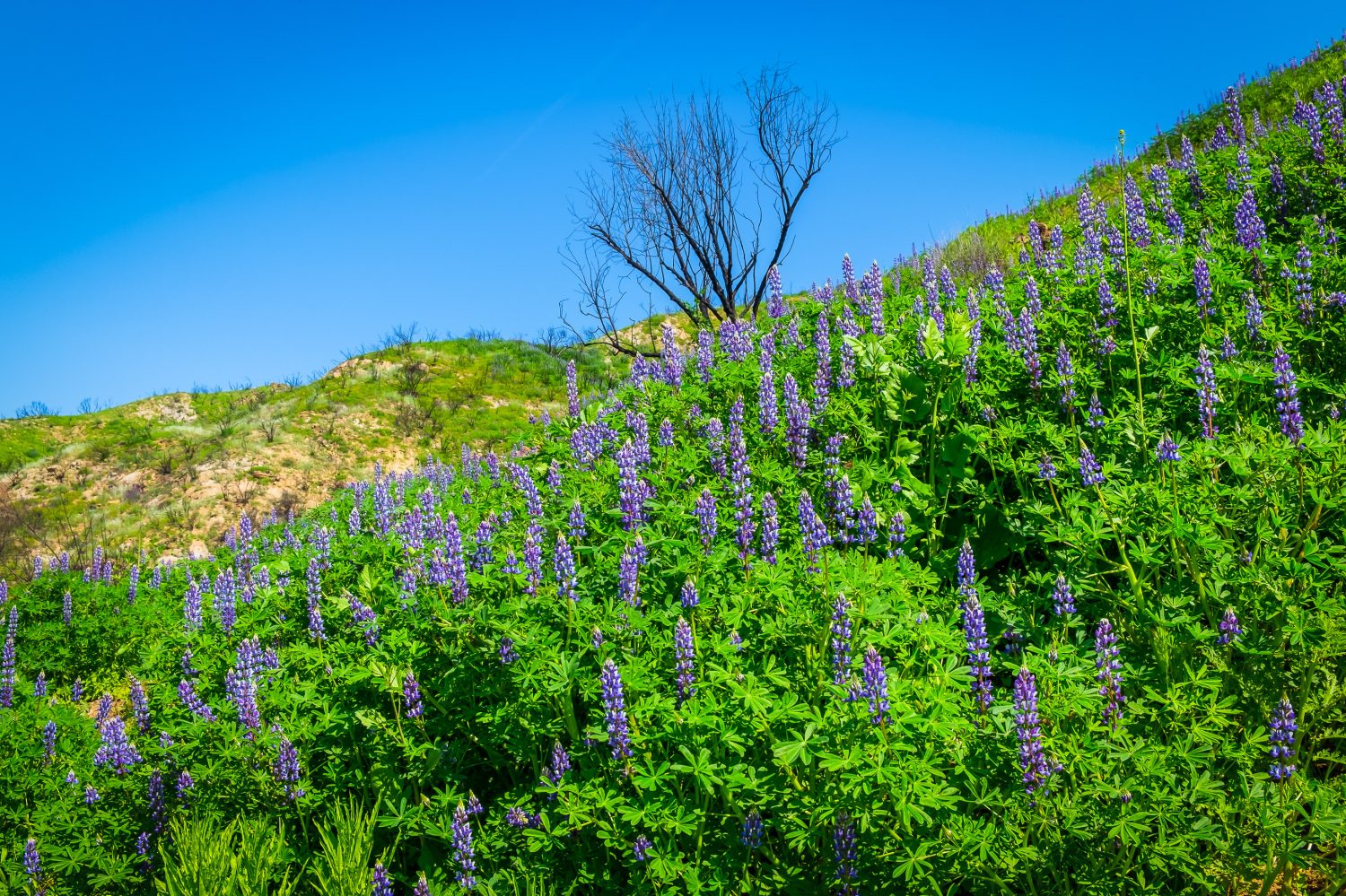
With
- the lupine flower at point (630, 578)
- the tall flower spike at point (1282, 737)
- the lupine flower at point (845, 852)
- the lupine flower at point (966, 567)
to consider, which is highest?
the lupine flower at point (630, 578)

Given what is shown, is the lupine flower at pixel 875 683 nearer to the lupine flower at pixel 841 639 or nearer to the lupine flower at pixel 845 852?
the lupine flower at pixel 841 639

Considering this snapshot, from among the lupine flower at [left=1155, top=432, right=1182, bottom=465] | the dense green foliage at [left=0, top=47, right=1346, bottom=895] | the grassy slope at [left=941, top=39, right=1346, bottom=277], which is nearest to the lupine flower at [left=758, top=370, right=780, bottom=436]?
the dense green foliage at [left=0, top=47, right=1346, bottom=895]

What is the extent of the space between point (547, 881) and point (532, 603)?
1182 mm

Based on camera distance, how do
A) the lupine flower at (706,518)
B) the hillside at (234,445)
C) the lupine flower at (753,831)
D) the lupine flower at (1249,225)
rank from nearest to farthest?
the lupine flower at (753,831), the lupine flower at (706,518), the lupine flower at (1249,225), the hillside at (234,445)

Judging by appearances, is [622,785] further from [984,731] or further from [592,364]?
[592,364]

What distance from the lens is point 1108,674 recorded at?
2834 mm

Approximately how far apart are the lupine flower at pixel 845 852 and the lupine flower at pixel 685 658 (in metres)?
0.74

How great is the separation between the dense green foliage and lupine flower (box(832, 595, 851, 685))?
0.02m

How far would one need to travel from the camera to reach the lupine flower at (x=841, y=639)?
288 cm

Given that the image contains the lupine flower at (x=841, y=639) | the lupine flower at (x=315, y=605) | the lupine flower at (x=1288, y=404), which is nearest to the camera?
the lupine flower at (x=841, y=639)

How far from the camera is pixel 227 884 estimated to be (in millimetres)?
2545

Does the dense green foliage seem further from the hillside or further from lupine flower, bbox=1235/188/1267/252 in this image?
the hillside

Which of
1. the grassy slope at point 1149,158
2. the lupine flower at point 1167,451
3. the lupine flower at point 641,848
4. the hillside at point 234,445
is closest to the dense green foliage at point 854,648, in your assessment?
the lupine flower at point 641,848

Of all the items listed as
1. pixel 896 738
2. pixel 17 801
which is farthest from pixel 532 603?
pixel 17 801
